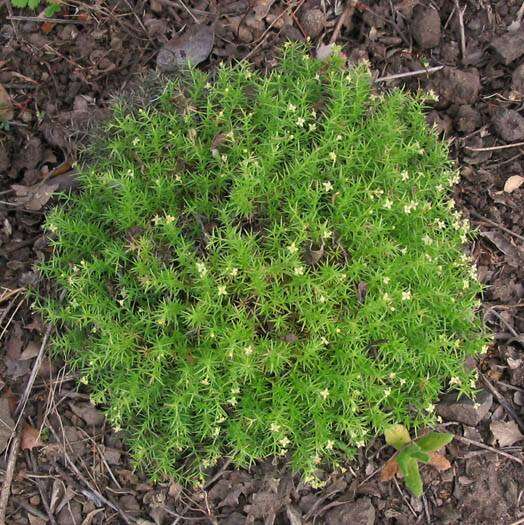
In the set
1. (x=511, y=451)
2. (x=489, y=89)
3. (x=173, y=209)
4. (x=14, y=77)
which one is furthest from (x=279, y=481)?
(x=14, y=77)

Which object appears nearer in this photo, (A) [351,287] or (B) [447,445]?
(A) [351,287]

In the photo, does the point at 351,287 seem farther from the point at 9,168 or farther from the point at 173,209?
the point at 9,168

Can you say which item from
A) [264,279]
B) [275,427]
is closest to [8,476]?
[275,427]

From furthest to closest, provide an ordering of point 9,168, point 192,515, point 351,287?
point 9,168 → point 192,515 → point 351,287

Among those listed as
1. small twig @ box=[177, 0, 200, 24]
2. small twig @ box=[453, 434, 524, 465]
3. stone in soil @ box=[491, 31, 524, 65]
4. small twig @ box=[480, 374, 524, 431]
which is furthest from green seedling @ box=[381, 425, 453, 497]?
small twig @ box=[177, 0, 200, 24]

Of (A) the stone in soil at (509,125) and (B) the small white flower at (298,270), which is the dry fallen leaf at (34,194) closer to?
(B) the small white flower at (298,270)

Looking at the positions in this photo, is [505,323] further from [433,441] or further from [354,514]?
[354,514]
